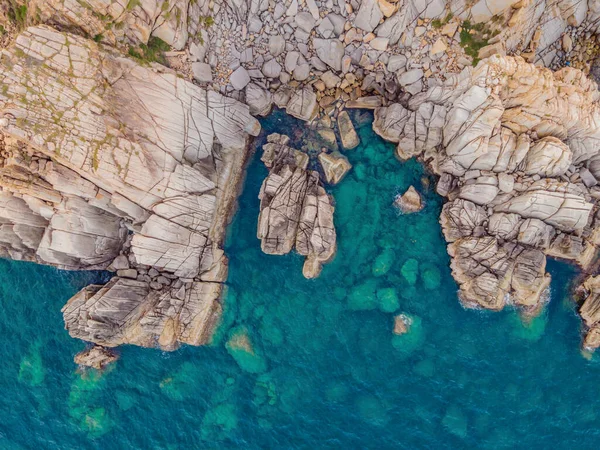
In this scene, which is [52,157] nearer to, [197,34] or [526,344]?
[197,34]

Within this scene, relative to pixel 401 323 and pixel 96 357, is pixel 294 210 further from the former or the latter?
pixel 96 357

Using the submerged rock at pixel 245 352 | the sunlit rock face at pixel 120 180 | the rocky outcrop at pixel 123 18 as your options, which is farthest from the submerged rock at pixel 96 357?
the rocky outcrop at pixel 123 18

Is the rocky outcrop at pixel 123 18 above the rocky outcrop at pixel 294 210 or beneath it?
above

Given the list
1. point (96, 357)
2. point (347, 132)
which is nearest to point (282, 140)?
point (347, 132)

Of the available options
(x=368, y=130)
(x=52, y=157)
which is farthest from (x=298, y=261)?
(x=52, y=157)

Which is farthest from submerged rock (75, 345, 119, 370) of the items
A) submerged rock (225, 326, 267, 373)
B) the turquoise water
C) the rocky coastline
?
submerged rock (225, 326, 267, 373)

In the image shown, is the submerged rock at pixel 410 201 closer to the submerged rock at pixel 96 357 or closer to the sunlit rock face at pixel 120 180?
the sunlit rock face at pixel 120 180
